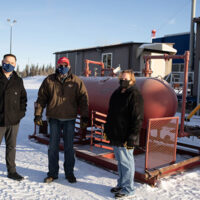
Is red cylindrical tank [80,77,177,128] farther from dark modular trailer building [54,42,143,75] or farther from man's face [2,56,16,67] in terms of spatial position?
dark modular trailer building [54,42,143,75]

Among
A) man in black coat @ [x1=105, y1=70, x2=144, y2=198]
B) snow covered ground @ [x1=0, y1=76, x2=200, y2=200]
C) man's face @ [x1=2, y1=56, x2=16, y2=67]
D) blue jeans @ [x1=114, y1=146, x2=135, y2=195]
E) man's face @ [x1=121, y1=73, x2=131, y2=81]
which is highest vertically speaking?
man's face @ [x1=2, y1=56, x2=16, y2=67]

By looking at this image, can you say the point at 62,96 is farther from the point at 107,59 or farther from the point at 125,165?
the point at 107,59

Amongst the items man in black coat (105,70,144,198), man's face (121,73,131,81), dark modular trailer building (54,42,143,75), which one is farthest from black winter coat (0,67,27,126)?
dark modular trailer building (54,42,143,75)

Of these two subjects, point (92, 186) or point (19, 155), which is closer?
point (92, 186)

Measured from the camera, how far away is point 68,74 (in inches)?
176

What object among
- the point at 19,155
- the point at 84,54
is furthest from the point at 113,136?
the point at 84,54

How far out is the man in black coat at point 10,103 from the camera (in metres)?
4.28

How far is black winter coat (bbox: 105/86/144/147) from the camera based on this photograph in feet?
11.9

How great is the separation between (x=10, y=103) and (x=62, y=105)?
2.99 feet

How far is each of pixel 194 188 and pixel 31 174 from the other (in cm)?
316

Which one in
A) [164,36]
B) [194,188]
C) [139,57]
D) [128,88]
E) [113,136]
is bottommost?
[194,188]

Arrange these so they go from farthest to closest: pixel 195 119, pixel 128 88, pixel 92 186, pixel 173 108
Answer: pixel 195 119, pixel 173 108, pixel 92 186, pixel 128 88

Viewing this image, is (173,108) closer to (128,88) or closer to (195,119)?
(128,88)

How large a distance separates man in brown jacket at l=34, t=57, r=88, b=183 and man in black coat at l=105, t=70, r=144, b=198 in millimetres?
801
